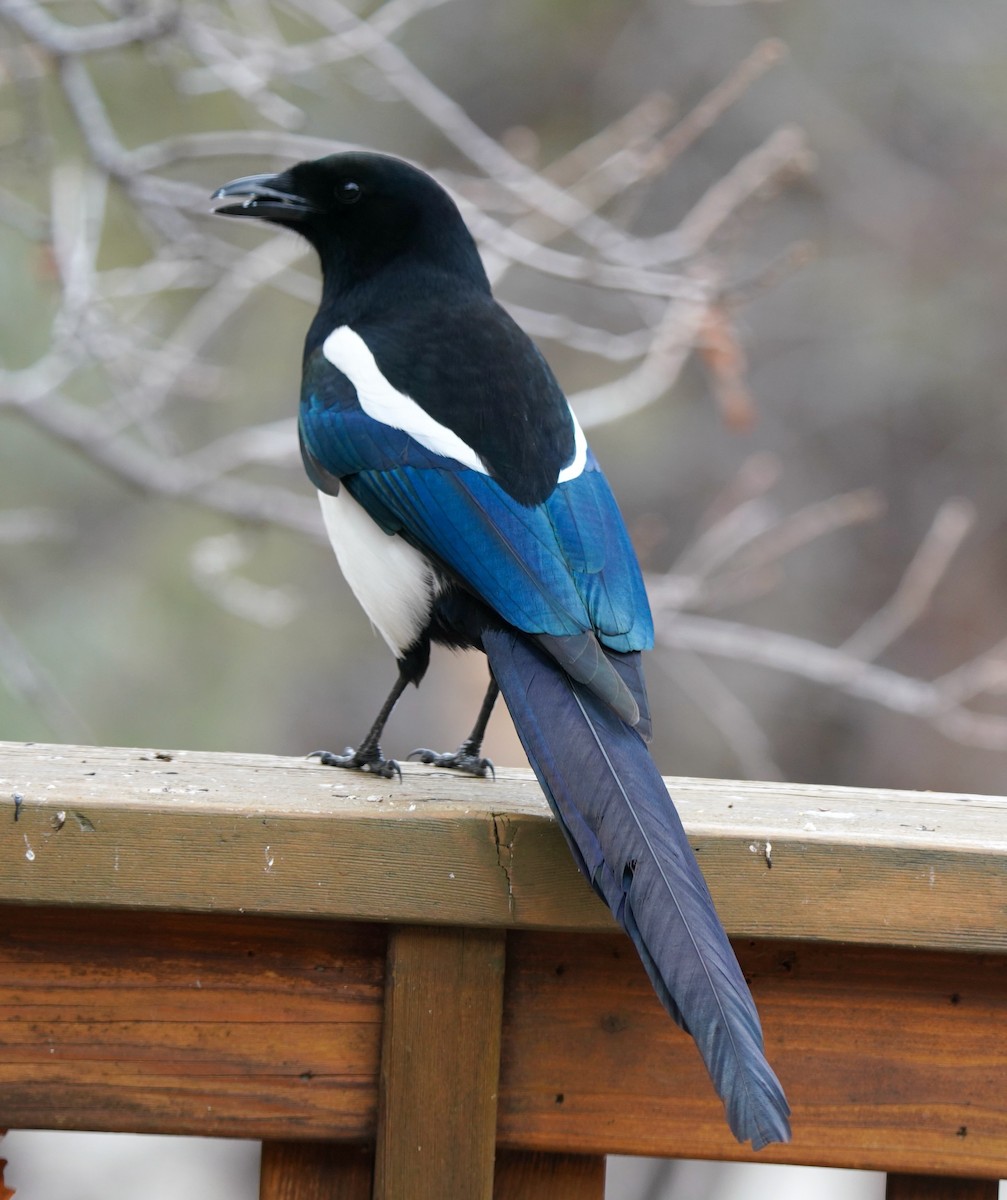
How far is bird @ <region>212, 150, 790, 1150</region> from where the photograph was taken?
114 cm

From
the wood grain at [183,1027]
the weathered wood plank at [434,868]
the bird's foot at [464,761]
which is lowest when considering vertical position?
the wood grain at [183,1027]

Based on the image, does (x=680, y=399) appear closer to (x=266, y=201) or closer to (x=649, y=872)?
(x=266, y=201)

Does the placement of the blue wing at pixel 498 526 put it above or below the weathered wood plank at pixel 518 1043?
above

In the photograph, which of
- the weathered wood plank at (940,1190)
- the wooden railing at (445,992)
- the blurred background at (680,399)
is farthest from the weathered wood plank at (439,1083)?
the blurred background at (680,399)

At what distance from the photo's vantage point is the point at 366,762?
5.85ft

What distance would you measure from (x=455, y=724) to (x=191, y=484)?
9.64ft

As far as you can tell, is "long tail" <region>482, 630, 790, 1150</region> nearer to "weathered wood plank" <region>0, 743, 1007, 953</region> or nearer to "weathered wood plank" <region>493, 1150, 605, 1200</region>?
"weathered wood plank" <region>0, 743, 1007, 953</region>

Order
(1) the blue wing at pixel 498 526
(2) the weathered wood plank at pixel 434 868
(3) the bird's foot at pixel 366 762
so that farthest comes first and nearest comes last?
(3) the bird's foot at pixel 366 762 → (1) the blue wing at pixel 498 526 → (2) the weathered wood plank at pixel 434 868

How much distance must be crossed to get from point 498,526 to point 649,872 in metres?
0.61

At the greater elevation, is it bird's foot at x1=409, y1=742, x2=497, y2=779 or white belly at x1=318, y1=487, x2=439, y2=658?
white belly at x1=318, y1=487, x2=439, y2=658

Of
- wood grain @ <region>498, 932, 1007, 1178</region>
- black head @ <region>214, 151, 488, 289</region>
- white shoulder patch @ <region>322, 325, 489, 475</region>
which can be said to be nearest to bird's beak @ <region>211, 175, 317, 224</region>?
black head @ <region>214, 151, 488, 289</region>

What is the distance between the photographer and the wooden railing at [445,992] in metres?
1.23

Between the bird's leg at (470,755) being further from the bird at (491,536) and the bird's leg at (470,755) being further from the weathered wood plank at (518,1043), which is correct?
the weathered wood plank at (518,1043)

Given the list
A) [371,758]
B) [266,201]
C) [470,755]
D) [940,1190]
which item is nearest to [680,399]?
[266,201]
